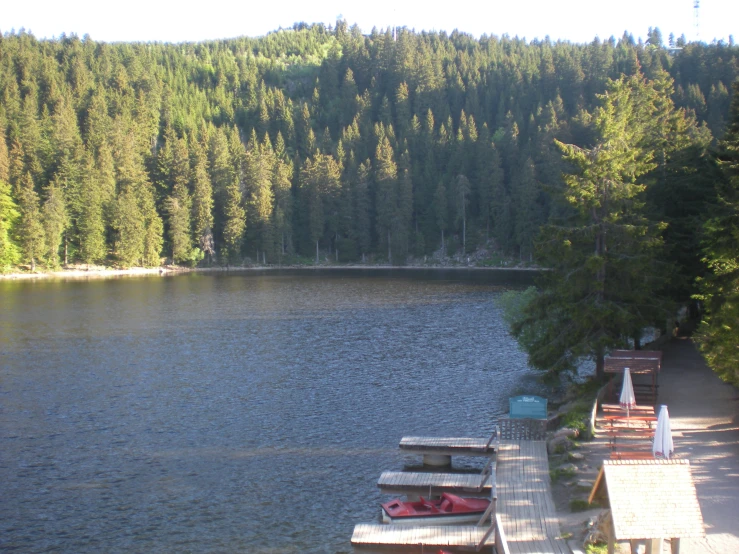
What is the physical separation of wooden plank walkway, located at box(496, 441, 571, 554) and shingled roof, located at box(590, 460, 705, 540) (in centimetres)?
271

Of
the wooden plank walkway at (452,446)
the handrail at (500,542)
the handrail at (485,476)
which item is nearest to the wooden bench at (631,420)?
the handrail at (485,476)

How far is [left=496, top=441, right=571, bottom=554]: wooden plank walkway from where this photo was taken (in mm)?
14977

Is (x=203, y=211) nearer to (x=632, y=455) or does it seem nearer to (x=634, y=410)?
(x=634, y=410)

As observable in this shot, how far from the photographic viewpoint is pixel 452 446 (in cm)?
2386

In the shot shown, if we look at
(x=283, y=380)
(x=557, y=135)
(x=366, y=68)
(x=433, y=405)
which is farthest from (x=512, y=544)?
(x=366, y=68)

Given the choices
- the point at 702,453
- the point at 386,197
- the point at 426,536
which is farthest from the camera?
the point at 386,197

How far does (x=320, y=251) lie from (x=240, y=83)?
3119 inches

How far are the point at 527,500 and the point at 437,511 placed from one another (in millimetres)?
2433

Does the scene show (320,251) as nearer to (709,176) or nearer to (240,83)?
(240,83)

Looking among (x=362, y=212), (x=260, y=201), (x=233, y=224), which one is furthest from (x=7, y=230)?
(x=362, y=212)

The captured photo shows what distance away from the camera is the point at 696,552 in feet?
44.5

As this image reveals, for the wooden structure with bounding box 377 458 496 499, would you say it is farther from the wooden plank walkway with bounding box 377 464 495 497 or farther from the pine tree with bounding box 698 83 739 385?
the pine tree with bounding box 698 83 739 385

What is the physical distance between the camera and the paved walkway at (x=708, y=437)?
47.6 feet

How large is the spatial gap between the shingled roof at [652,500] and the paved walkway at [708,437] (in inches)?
78.7
